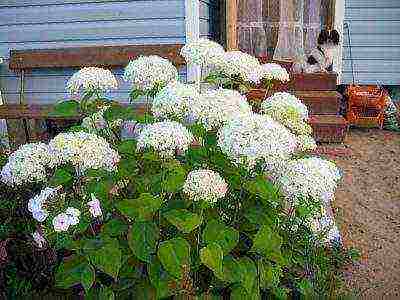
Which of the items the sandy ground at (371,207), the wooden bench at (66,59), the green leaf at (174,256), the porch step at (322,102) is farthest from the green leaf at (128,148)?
the porch step at (322,102)

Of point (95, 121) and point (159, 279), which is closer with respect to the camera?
point (159, 279)

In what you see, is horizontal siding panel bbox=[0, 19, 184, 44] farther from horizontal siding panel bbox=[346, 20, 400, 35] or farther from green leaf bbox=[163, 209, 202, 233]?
green leaf bbox=[163, 209, 202, 233]

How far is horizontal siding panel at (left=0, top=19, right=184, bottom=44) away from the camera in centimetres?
470

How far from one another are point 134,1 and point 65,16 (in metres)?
0.68

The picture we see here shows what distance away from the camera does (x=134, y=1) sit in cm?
468

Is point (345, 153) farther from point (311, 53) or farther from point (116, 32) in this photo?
point (116, 32)

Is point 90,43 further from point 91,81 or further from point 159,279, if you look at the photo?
point 159,279

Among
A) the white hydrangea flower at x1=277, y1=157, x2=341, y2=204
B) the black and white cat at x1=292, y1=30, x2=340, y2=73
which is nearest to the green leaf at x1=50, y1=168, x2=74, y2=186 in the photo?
the white hydrangea flower at x1=277, y1=157, x2=341, y2=204

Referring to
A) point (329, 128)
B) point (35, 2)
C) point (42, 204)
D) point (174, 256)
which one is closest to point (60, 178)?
point (42, 204)

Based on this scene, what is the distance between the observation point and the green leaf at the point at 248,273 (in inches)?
67.7

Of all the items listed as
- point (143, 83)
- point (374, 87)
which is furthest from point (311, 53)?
point (143, 83)

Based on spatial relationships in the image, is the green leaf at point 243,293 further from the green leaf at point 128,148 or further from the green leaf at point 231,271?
the green leaf at point 128,148

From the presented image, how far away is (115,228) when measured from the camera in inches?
70.2

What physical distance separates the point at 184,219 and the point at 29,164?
0.58m
